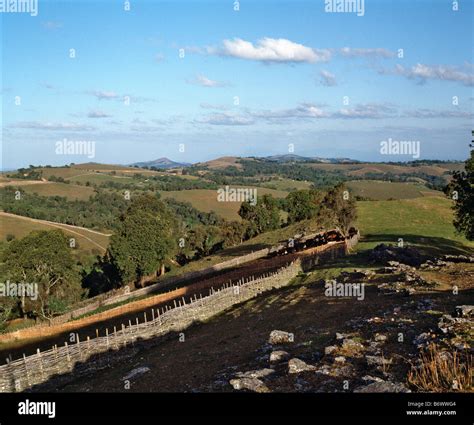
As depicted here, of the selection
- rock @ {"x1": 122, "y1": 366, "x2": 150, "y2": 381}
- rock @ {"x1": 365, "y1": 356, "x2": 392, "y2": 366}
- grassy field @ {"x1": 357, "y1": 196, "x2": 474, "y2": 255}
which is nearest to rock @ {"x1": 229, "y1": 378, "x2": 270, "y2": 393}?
rock @ {"x1": 365, "y1": 356, "x2": 392, "y2": 366}

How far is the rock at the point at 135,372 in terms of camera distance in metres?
20.9

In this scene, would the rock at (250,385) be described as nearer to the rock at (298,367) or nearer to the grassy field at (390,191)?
the rock at (298,367)

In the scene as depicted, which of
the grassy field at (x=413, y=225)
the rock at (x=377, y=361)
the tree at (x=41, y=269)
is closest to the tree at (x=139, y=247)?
the tree at (x=41, y=269)

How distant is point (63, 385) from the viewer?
2416 centimetres

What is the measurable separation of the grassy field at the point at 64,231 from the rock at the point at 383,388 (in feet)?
318

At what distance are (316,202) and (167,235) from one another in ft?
113

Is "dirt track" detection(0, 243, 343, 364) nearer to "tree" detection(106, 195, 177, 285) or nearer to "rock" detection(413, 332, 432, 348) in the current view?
"tree" detection(106, 195, 177, 285)

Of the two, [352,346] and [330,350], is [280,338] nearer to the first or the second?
[330,350]

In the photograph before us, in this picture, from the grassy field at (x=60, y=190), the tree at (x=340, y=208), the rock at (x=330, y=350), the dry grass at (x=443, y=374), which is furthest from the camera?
the grassy field at (x=60, y=190)

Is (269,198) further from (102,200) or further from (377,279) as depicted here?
(102,200)
